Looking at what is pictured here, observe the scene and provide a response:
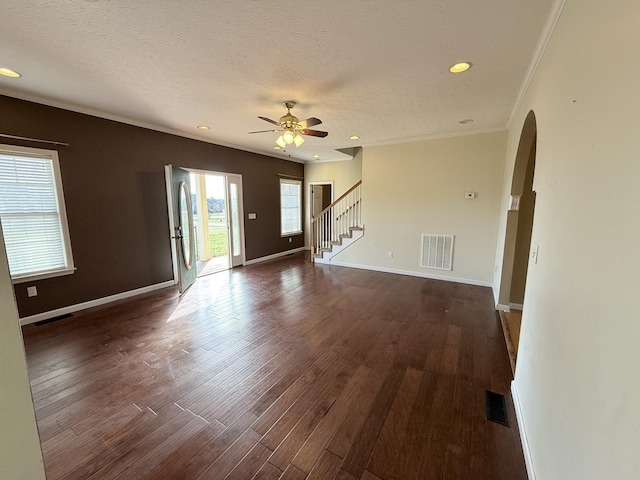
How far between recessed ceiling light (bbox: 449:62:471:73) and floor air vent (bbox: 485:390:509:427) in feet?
9.34

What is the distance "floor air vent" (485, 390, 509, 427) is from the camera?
1.87 metres

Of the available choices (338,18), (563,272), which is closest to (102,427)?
(563,272)

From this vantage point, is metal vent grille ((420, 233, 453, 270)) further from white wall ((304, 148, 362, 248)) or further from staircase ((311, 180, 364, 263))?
white wall ((304, 148, 362, 248))

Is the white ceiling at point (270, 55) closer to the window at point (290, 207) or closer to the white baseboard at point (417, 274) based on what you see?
the white baseboard at point (417, 274)

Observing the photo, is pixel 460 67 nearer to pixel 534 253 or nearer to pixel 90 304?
pixel 534 253

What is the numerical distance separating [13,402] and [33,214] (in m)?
3.85

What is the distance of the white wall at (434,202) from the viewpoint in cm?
456

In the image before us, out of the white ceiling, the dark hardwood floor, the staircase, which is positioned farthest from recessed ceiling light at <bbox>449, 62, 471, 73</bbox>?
the staircase

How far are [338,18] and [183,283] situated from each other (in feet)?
14.0

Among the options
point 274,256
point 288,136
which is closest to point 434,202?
point 288,136

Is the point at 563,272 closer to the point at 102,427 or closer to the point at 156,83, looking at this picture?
the point at 102,427

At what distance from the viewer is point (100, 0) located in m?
1.62

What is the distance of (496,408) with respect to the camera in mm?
1970

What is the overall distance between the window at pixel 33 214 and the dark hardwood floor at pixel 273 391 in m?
0.77
